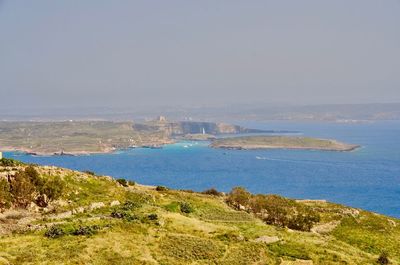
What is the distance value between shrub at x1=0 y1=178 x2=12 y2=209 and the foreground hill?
9cm

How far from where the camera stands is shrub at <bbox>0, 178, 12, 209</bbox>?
43875mm

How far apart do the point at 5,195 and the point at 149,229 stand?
44.9 feet

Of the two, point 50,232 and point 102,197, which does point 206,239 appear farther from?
point 102,197

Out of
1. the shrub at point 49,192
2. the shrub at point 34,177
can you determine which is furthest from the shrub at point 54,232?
the shrub at point 34,177

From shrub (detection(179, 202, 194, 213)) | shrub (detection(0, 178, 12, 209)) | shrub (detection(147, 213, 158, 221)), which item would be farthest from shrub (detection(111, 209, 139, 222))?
shrub (detection(0, 178, 12, 209))

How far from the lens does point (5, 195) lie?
44.5 m

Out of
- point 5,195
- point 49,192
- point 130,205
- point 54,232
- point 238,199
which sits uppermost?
point 5,195

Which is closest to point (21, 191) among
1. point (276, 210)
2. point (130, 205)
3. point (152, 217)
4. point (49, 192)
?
point (49, 192)

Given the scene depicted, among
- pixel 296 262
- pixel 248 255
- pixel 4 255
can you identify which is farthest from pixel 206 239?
pixel 4 255

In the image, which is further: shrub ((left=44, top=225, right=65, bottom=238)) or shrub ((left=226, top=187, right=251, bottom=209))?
shrub ((left=226, top=187, right=251, bottom=209))

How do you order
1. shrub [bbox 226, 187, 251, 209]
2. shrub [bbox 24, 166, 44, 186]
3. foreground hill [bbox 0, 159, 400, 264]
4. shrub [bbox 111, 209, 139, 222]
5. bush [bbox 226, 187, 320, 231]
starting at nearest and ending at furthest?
foreground hill [bbox 0, 159, 400, 264] < shrub [bbox 111, 209, 139, 222] < shrub [bbox 24, 166, 44, 186] < bush [bbox 226, 187, 320, 231] < shrub [bbox 226, 187, 251, 209]

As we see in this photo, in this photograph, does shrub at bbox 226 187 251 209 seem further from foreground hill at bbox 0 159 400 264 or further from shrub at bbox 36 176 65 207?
shrub at bbox 36 176 65 207

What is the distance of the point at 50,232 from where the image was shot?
3778cm

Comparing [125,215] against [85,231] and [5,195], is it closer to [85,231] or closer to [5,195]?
[85,231]
